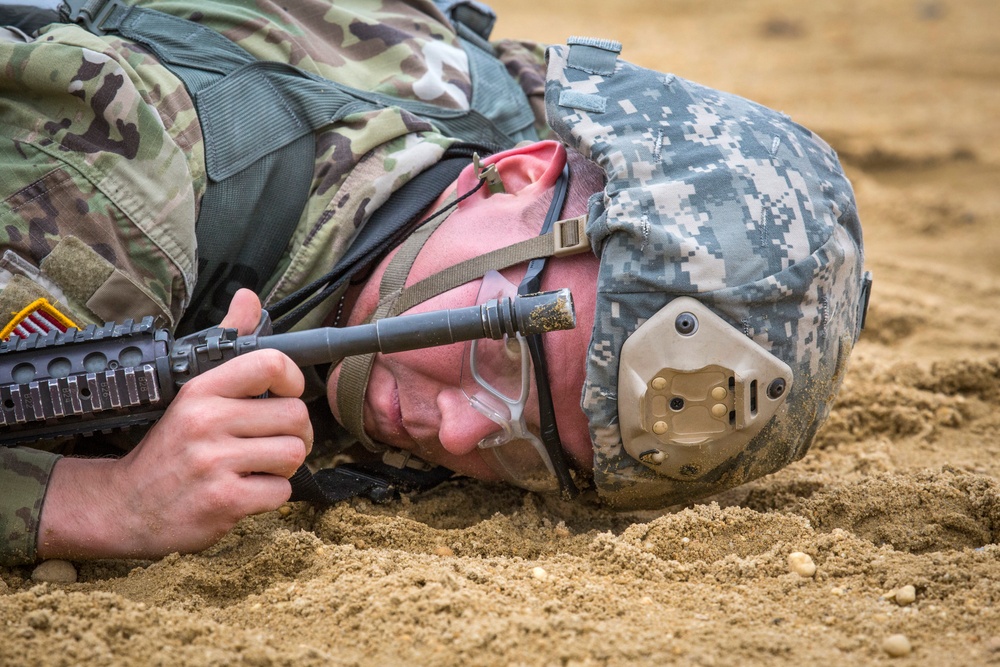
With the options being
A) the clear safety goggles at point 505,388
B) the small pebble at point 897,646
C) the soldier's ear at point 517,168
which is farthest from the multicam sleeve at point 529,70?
the small pebble at point 897,646

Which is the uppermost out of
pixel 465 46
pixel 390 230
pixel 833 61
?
pixel 833 61

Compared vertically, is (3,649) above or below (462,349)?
below

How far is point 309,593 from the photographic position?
66.4 inches

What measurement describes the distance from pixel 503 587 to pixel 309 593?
35 cm

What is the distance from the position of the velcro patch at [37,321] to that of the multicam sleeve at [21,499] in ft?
0.77

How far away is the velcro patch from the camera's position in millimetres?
1891

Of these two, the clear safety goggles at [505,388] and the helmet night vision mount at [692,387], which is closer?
the helmet night vision mount at [692,387]

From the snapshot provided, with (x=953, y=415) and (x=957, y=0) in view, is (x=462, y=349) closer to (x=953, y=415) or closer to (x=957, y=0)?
(x=953, y=415)

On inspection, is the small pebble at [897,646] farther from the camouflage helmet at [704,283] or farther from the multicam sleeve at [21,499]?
the multicam sleeve at [21,499]

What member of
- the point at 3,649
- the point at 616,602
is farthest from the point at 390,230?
the point at 3,649

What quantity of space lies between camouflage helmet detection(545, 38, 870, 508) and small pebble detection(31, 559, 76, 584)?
108 centimetres

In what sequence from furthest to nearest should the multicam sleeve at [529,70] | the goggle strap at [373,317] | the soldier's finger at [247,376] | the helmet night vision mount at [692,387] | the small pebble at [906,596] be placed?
1. the multicam sleeve at [529,70]
2. the goggle strap at [373,317]
3. the helmet night vision mount at [692,387]
4. the soldier's finger at [247,376]
5. the small pebble at [906,596]

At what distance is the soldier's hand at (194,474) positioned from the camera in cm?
180

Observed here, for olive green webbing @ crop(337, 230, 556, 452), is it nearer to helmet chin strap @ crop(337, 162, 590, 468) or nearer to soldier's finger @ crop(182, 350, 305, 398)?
helmet chin strap @ crop(337, 162, 590, 468)
